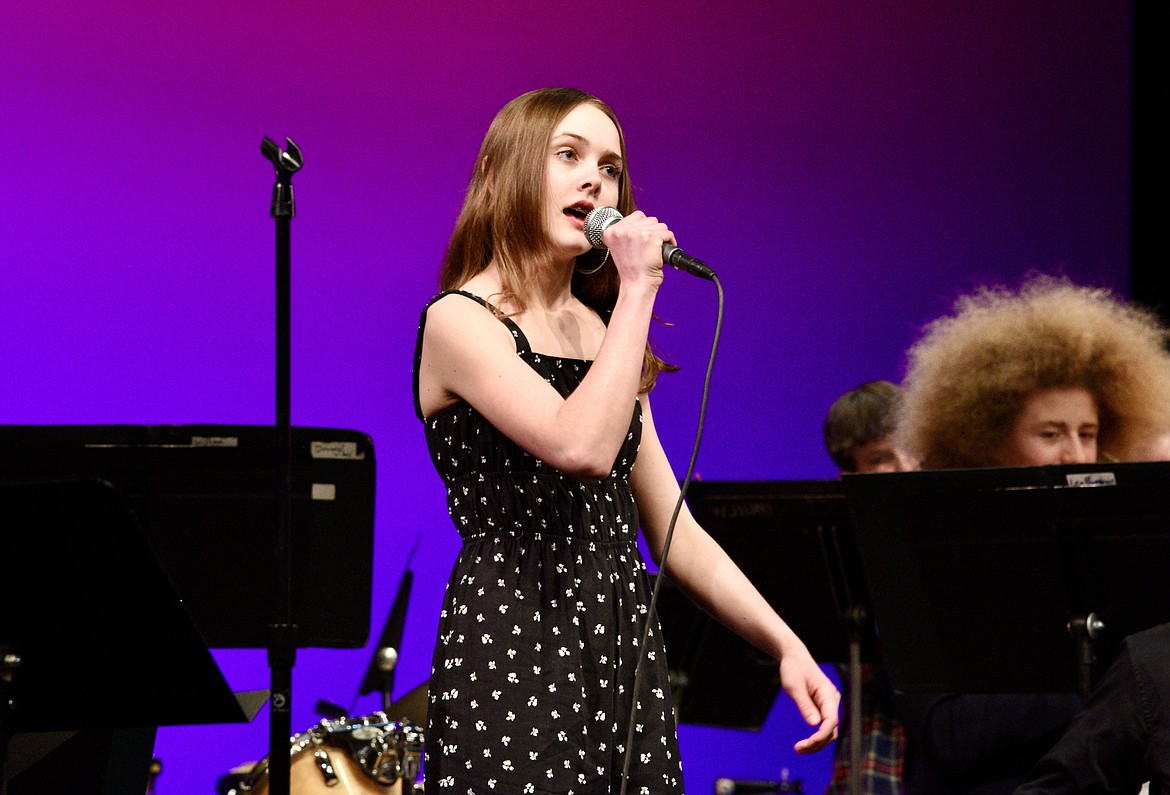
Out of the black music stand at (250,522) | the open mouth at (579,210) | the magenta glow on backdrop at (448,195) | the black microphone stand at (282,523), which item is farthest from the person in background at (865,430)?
the black microphone stand at (282,523)

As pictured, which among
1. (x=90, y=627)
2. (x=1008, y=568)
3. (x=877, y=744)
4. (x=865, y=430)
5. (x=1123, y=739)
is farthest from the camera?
(x=865, y=430)

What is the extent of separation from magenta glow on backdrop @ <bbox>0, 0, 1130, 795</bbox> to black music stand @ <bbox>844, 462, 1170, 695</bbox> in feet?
6.40

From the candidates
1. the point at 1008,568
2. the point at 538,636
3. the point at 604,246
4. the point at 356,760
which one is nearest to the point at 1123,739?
the point at 1008,568

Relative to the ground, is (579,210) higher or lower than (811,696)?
higher

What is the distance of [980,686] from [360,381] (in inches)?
95.3

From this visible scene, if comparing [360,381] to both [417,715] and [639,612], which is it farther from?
[639,612]

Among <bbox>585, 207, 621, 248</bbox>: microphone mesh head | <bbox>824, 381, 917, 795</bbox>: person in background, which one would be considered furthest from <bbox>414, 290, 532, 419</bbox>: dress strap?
<bbox>824, 381, 917, 795</bbox>: person in background

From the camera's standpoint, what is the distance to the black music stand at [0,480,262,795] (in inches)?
63.0

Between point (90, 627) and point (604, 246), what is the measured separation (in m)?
0.82

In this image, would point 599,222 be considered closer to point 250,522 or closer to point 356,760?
point 250,522

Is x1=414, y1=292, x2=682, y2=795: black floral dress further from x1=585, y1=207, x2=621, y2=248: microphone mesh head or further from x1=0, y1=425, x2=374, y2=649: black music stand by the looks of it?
x1=0, y1=425, x2=374, y2=649: black music stand

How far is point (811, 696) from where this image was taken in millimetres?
1919

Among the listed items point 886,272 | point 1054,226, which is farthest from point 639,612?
point 1054,226

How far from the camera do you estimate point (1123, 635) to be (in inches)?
93.8
